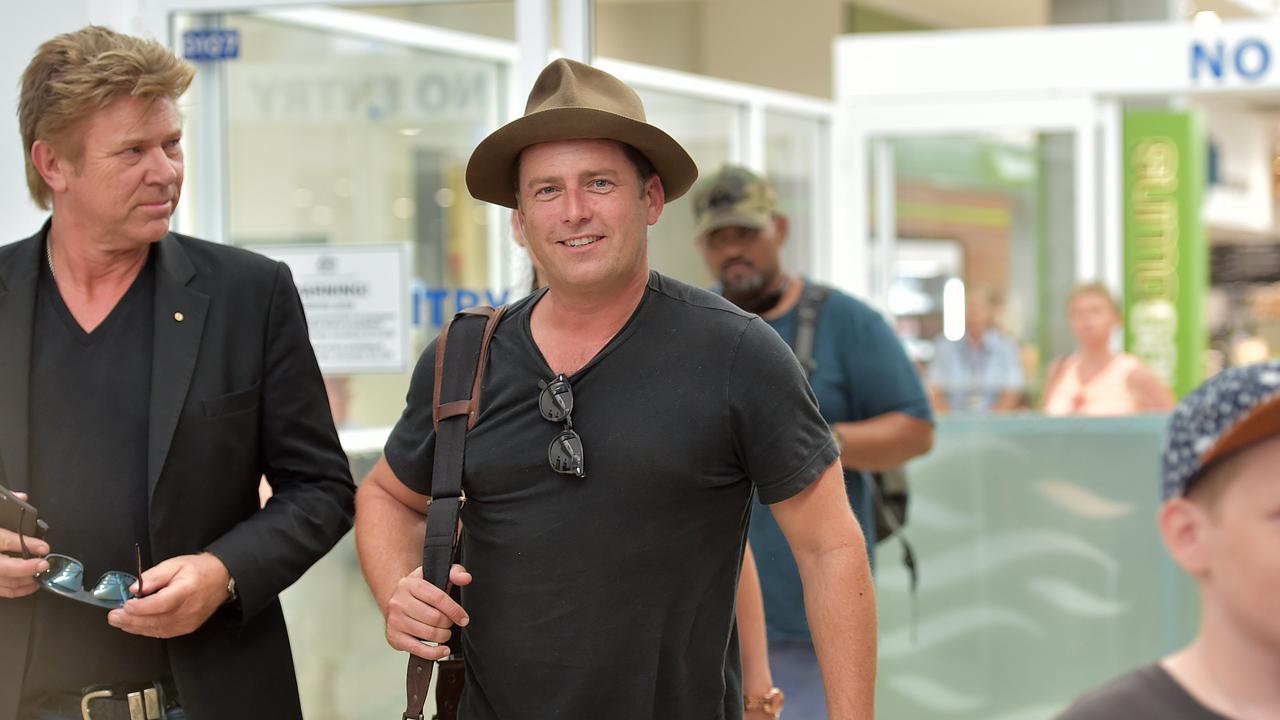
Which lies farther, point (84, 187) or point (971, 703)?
point (971, 703)

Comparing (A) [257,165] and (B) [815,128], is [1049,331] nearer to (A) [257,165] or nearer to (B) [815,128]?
(B) [815,128]

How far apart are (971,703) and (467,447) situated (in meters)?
3.68

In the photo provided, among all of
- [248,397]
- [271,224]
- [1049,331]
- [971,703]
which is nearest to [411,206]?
[271,224]

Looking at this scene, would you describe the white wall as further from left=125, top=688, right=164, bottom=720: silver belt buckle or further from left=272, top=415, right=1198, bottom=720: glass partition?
left=125, top=688, right=164, bottom=720: silver belt buckle

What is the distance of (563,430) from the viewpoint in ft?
7.03

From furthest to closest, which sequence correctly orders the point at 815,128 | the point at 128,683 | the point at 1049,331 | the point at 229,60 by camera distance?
the point at 1049,331 → the point at 815,128 → the point at 229,60 → the point at 128,683

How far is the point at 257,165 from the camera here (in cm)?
411

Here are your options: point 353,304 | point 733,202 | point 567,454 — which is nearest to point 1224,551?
point 567,454

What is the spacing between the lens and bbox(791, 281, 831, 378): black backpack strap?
3.60m

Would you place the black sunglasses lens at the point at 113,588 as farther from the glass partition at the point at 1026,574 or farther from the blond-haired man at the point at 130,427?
the glass partition at the point at 1026,574

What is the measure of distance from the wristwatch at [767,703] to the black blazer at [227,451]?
0.77 metres

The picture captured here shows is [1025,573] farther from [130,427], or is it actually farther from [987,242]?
[987,242]

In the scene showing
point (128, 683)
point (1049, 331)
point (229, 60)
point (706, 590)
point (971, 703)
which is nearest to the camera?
point (706, 590)

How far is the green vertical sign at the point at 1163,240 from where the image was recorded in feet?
37.1
